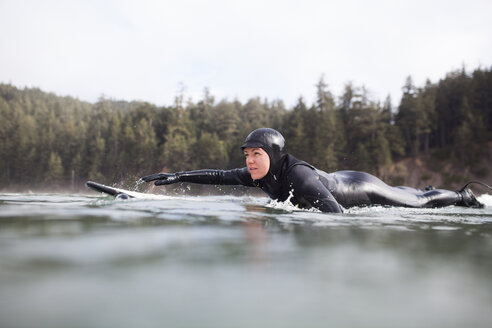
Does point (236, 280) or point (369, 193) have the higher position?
point (369, 193)

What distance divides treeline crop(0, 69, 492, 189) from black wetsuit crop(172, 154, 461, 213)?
4608cm

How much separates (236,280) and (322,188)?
379cm

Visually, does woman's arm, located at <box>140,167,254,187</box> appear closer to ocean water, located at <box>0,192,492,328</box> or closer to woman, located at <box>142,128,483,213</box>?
woman, located at <box>142,128,483,213</box>

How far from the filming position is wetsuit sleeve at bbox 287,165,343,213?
4.95 metres

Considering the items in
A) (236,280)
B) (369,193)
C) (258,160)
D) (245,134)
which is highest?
(245,134)

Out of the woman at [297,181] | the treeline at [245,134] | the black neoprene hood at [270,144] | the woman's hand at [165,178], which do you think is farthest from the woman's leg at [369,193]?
the treeline at [245,134]

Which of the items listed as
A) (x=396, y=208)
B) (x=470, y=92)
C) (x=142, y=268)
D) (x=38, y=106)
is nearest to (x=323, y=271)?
(x=142, y=268)

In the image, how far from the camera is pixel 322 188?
515cm

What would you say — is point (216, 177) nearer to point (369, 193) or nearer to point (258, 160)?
point (258, 160)

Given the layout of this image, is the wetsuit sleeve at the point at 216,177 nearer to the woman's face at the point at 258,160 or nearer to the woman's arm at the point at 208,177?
the woman's arm at the point at 208,177

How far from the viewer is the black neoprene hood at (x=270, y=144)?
5516mm

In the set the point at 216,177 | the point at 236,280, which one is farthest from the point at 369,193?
the point at 236,280

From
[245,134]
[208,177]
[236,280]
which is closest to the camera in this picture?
[236,280]

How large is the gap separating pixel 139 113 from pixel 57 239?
304 ft
